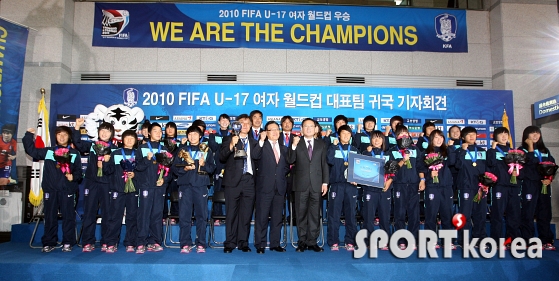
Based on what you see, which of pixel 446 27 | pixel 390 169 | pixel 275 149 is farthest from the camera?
pixel 446 27

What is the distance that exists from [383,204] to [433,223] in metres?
0.81

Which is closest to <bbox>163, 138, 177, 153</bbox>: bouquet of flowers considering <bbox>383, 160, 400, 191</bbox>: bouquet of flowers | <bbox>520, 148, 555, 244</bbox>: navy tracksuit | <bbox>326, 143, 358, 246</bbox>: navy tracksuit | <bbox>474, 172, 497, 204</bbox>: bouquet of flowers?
<bbox>326, 143, 358, 246</bbox>: navy tracksuit

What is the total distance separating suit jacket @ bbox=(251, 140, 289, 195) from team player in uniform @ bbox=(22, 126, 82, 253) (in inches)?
98.2

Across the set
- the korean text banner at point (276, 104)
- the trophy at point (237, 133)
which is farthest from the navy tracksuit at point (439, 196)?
the trophy at point (237, 133)

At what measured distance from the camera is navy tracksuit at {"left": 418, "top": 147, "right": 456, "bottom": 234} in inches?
224

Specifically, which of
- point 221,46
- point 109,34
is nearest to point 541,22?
point 221,46

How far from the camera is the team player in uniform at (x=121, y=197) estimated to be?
210 inches

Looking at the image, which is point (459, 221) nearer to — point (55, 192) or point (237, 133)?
point (237, 133)

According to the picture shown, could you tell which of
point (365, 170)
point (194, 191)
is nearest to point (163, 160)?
point (194, 191)

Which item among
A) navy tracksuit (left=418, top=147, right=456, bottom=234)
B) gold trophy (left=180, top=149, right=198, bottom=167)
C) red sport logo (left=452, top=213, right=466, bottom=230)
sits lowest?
red sport logo (left=452, top=213, right=466, bottom=230)

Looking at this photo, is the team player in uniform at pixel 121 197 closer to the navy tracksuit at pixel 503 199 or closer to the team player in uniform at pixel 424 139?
the team player in uniform at pixel 424 139

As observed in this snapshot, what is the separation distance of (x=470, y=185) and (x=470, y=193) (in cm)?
11

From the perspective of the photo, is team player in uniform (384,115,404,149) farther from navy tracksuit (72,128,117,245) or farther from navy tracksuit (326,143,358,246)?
navy tracksuit (72,128,117,245)

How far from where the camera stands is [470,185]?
5.77 meters
